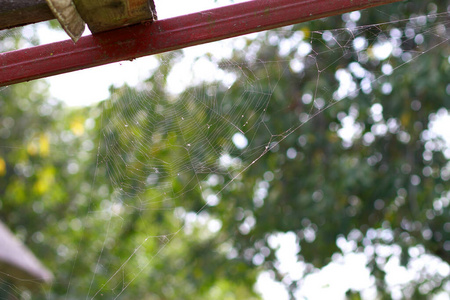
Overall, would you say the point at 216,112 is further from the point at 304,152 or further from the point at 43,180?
the point at 43,180

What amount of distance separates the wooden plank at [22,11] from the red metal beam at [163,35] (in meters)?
0.12

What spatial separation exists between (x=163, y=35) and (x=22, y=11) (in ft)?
1.24

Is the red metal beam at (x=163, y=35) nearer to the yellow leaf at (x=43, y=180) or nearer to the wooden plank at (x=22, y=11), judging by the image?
the wooden plank at (x=22, y=11)

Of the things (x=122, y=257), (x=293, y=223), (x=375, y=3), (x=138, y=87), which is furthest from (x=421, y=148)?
(x=122, y=257)

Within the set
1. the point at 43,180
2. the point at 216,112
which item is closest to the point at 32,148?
the point at 43,180

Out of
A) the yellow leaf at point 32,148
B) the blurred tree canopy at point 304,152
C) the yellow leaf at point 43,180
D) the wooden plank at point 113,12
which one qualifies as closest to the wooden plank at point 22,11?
the wooden plank at point 113,12

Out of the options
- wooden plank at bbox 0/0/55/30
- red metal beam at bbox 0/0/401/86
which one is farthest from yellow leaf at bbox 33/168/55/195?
wooden plank at bbox 0/0/55/30

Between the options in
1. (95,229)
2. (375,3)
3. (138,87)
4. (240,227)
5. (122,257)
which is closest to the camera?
(375,3)

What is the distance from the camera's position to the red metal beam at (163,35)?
136 cm

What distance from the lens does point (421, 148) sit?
4.27 m

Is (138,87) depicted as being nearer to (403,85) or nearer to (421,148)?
(403,85)

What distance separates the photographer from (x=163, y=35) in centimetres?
142

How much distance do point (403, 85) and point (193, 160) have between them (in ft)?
5.55

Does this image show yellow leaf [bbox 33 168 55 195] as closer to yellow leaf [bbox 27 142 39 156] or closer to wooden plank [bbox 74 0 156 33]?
yellow leaf [bbox 27 142 39 156]
